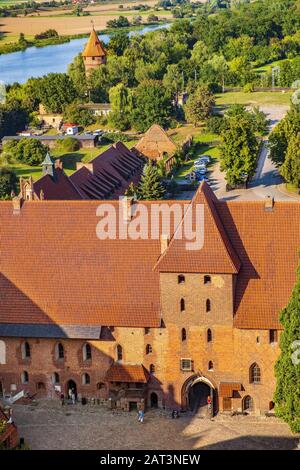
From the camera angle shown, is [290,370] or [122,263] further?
[122,263]

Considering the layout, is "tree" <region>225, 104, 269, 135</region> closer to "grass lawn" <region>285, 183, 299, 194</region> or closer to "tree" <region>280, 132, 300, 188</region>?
"grass lawn" <region>285, 183, 299, 194</region>

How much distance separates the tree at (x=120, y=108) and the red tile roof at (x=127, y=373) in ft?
267

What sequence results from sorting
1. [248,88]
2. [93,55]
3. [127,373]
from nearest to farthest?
1. [127,373]
2. [248,88]
3. [93,55]

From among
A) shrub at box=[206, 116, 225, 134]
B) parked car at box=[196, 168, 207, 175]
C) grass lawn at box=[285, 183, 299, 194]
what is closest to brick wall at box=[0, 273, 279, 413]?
grass lawn at box=[285, 183, 299, 194]

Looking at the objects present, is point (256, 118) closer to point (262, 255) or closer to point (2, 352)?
point (262, 255)

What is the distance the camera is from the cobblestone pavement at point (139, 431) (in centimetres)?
4650

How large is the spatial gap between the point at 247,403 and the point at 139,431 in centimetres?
617

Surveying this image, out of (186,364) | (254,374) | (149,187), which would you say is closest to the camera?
(254,374)

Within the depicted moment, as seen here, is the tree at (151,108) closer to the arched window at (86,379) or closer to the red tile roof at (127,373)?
the arched window at (86,379)

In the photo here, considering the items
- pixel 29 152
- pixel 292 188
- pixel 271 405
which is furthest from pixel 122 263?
pixel 29 152

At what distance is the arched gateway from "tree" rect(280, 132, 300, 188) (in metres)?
42.8

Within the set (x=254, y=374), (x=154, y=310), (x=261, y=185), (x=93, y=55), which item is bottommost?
(x=254, y=374)

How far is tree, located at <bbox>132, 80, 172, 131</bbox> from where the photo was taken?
126 meters

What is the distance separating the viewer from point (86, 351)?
51.4 meters
